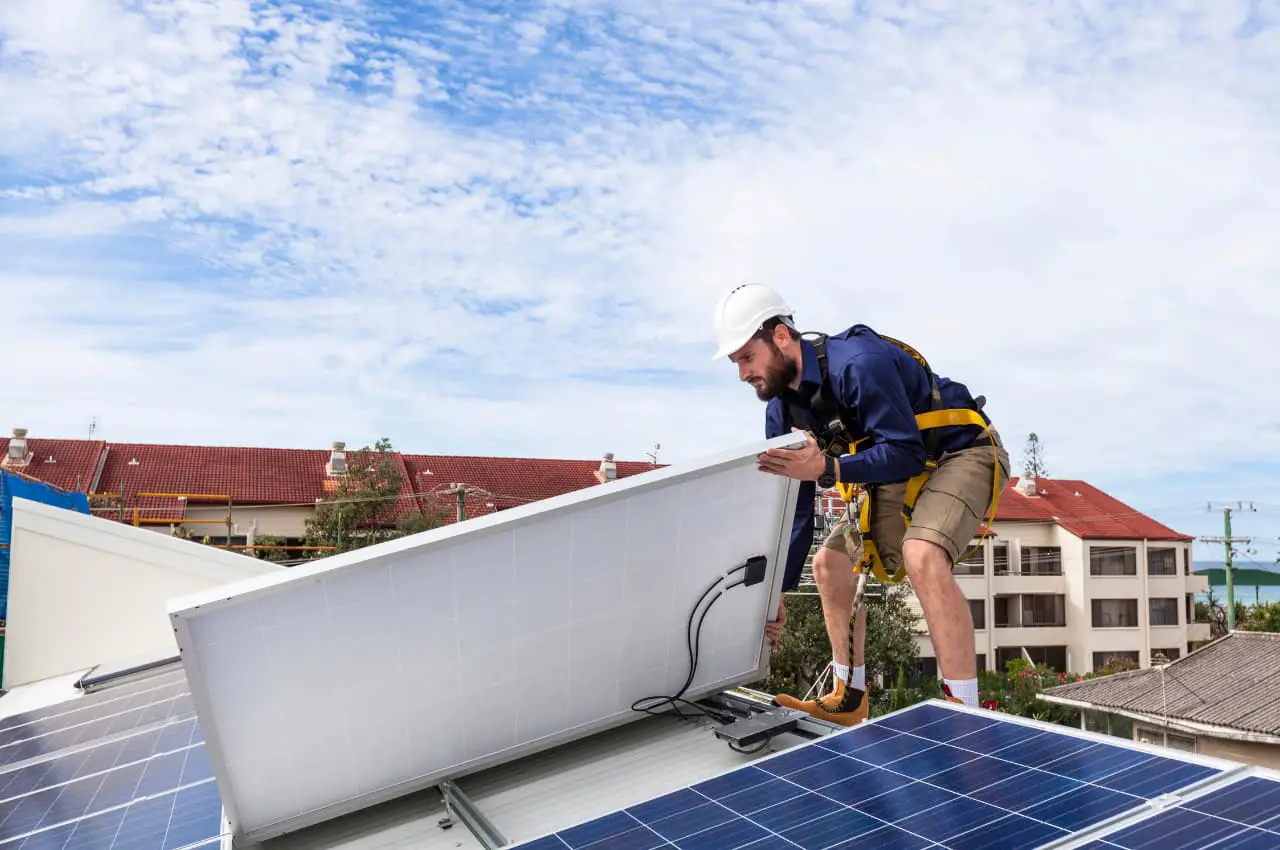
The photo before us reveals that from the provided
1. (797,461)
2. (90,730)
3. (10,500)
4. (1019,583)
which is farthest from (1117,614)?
(797,461)

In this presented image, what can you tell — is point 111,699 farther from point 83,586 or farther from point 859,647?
point 859,647

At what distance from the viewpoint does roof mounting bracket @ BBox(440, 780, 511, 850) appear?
3.63 m

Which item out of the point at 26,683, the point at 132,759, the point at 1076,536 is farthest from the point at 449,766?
the point at 1076,536

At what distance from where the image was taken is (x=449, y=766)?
4145 millimetres

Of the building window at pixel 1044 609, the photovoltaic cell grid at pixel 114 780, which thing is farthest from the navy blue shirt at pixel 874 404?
the building window at pixel 1044 609

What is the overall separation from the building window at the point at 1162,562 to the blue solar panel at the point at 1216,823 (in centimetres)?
6549

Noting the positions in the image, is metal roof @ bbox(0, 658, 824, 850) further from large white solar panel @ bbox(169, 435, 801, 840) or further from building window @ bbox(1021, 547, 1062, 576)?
building window @ bbox(1021, 547, 1062, 576)

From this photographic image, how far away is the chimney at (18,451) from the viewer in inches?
1737

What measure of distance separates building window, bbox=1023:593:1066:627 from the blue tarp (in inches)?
2199

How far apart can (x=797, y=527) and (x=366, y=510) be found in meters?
43.5

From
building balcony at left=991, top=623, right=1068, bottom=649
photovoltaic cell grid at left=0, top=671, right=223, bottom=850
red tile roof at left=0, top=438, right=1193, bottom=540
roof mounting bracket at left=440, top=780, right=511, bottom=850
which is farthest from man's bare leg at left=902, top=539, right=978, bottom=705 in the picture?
building balcony at left=991, top=623, right=1068, bottom=649

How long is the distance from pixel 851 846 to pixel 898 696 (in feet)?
100.0

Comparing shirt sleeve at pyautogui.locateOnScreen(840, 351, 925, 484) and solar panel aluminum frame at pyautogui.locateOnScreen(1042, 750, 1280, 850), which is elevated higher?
shirt sleeve at pyautogui.locateOnScreen(840, 351, 925, 484)

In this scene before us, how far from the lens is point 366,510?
4600 cm
